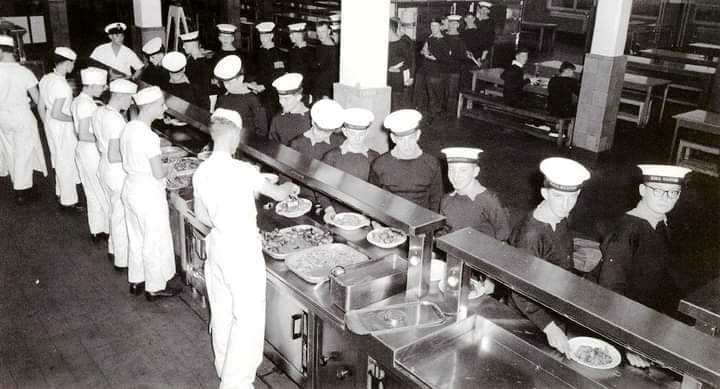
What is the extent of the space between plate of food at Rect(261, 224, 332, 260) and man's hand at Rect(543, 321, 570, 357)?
151 cm

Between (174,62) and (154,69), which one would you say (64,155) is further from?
(154,69)

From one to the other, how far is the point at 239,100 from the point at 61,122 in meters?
1.82

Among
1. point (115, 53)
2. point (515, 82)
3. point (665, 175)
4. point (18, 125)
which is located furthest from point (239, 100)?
point (515, 82)

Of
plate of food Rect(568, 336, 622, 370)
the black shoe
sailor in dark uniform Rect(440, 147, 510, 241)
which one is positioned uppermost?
sailor in dark uniform Rect(440, 147, 510, 241)

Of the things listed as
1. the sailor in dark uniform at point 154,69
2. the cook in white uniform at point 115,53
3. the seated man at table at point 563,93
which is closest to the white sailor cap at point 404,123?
the sailor in dark uniform at point 154,69

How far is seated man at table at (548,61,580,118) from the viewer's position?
8430 millimetres

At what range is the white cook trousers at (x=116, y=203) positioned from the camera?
455 centimetres

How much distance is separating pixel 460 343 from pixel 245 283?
119 cm

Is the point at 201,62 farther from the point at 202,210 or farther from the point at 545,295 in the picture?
the point at 545,295

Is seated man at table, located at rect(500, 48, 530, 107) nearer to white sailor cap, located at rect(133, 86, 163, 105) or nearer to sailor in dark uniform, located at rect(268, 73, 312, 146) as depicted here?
sailor in dark uniform, located at rect(268, 73, 312, 146)

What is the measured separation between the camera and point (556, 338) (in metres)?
2.66

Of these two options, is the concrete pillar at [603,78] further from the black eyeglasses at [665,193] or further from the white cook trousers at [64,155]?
the white cook trousers at [64,155]

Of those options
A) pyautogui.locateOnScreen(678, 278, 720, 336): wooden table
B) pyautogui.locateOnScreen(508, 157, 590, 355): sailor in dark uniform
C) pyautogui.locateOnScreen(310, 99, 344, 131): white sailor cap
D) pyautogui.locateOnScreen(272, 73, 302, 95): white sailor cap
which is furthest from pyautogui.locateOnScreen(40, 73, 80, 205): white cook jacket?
pyautogui.locateOnScreen(678, 278, 720, 336): wooden table

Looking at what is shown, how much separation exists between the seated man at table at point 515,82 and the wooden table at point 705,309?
6.71 m
